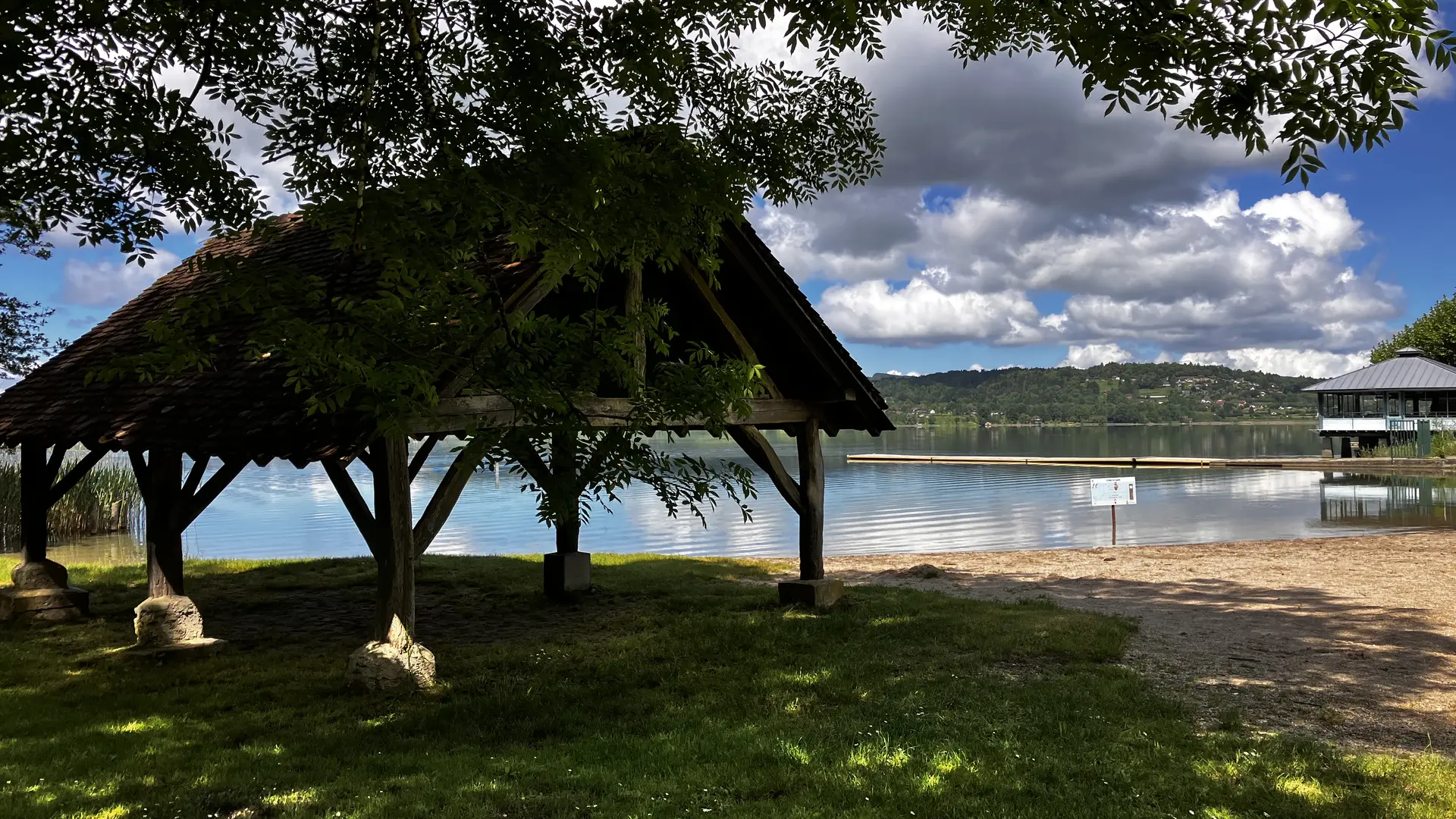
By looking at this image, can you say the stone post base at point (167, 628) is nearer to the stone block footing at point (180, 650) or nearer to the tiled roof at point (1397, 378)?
the stone block footing at point (180, 650)

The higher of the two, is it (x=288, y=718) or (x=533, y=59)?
(x=533, y=59)

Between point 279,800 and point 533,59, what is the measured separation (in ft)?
15.6

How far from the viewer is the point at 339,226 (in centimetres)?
608

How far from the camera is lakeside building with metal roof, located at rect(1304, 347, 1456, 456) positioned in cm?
4662

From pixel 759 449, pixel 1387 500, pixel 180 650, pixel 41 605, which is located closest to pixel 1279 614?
pixel 759 449

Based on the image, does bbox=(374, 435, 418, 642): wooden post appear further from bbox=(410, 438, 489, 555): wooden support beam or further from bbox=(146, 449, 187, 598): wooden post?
bbox=(146, 449, 187, 598): wooden post

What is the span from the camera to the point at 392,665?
7.75 meters

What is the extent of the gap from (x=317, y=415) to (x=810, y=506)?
6.18m

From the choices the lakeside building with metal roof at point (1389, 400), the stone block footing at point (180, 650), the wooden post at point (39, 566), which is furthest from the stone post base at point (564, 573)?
the lakeside building with metal roof at point (1389, 400)

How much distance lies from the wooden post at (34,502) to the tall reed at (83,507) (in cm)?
1155

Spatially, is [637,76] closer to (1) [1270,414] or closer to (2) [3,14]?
(2) [3,14]

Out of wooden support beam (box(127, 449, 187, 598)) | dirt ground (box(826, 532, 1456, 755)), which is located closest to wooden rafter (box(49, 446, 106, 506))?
wooden support beam (box(127, 449, 187, 598))

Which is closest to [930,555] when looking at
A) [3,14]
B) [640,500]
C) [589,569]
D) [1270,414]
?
[589,569]

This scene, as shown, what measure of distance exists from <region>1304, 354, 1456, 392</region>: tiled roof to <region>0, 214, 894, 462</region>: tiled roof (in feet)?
154
